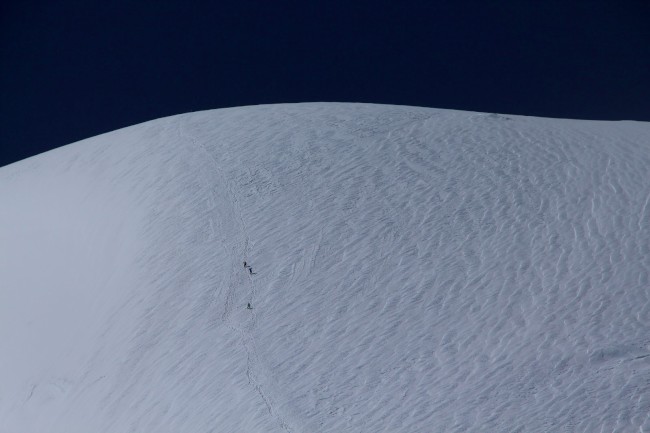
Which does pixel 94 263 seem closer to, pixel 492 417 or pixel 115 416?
pixel 115 416

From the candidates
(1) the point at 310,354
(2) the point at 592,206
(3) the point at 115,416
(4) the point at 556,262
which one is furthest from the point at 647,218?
(3) the point at 115,416

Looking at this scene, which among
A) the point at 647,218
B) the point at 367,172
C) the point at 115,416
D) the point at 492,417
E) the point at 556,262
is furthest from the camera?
the point at 367,172

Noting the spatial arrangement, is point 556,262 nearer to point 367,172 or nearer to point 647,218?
point 647,218

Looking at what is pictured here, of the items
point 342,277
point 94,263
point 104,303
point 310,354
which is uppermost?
point 94,263

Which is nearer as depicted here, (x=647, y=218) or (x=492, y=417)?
(x=492, y=417)

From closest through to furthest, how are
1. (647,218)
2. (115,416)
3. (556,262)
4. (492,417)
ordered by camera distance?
(492,417) < (115,416) < (556,262) < (647,218)

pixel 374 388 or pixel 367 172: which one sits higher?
pixel 367 172
